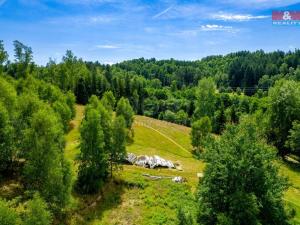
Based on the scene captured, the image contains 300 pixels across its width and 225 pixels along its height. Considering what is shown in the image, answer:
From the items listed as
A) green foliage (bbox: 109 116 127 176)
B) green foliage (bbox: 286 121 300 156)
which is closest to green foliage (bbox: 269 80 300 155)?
green foliage (bbox: 286 121 300 156)

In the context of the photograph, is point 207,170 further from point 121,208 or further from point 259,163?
point 121,208

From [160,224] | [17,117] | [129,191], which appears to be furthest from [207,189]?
[17,117]

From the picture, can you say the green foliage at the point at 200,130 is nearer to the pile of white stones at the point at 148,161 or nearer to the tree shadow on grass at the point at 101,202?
the pile of white stones at the point at 148,161

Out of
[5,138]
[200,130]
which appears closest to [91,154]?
[5,138]

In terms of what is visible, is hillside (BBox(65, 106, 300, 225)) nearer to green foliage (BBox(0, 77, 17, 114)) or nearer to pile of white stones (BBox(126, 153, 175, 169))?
pile of white stones (BBox(126, 153, 175, 169))

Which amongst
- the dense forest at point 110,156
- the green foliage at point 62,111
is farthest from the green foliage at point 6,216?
the green foliage at point 62,111

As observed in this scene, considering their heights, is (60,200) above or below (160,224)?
above

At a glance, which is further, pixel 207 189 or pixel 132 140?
pixel 132 140
